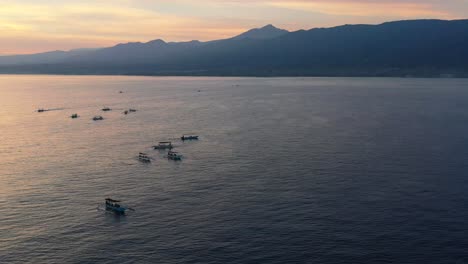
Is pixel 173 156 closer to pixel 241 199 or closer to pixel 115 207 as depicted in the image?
pixel 241 199

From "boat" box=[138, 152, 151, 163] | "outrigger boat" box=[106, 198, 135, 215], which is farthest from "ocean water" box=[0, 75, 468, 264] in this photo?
"boat" box=[138, 152, 151, 163]

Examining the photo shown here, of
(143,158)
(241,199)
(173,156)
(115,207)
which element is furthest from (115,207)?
(173,156)

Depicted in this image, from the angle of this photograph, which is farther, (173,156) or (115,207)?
(173,156)

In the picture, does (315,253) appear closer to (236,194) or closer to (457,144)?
(236,194)

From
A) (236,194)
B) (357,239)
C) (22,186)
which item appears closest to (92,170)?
(22,186)

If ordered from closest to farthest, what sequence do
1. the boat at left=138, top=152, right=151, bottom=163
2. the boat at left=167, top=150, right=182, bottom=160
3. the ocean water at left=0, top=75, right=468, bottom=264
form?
the ocean water at left=0, top=75, right=468, bottom=264
the boat at left=138, top=152, right=151, bottom=163
the boat at left=167, top=150, right=182, bottom=160

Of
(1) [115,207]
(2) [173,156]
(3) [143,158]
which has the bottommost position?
(1) [115,207]

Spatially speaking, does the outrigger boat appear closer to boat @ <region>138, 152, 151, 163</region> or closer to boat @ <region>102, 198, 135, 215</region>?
boat @ <region>102, 198, 135, 215</region>

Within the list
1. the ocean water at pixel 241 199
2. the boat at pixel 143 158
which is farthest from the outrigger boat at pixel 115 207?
the boat at pixel 143 158
